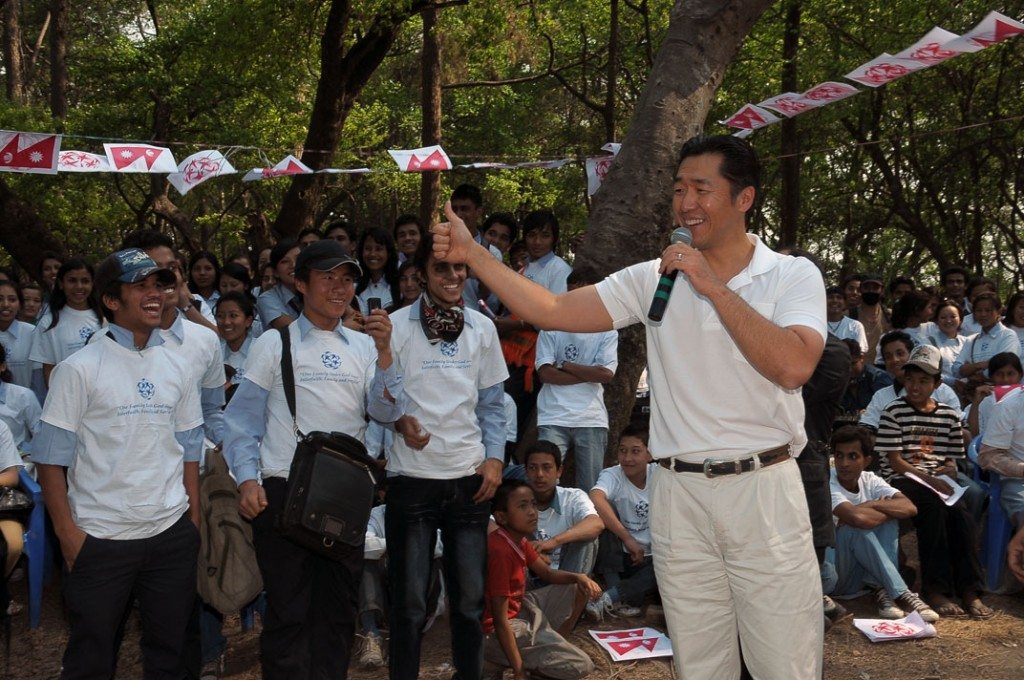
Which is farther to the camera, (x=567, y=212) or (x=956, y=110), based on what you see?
(x=567, y=212)

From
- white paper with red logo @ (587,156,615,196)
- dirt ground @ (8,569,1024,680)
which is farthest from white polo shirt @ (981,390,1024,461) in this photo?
white paper with red logo @ (587,156,615,196)

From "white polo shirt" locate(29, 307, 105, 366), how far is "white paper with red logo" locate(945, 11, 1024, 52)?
6943mm

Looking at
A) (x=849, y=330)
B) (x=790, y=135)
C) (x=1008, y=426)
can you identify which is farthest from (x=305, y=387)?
(x=790, y=135)

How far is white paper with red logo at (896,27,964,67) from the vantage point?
342 inches

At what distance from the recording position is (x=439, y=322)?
199 inches

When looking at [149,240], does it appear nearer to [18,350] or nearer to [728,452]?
[18,350]

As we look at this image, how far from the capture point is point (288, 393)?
15.4ft

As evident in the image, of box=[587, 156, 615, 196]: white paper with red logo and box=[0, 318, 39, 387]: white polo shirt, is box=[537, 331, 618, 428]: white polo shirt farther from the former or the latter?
box=[587, 156, 615, 196]: white paper with red logo

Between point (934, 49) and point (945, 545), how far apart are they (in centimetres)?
421

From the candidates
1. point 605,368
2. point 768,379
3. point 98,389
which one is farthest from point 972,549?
point 98,389

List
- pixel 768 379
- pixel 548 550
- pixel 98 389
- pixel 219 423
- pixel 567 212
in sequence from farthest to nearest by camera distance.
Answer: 1. pixel 567 212
2. pixel 548 550
3. pixel 219 423
4. pixel 98 389
5. pixel 768 379

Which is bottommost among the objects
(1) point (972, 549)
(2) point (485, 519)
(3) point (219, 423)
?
(1) point (972, 549)

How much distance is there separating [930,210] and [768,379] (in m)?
24.2

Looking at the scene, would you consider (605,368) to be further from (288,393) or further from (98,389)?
(98,389)
